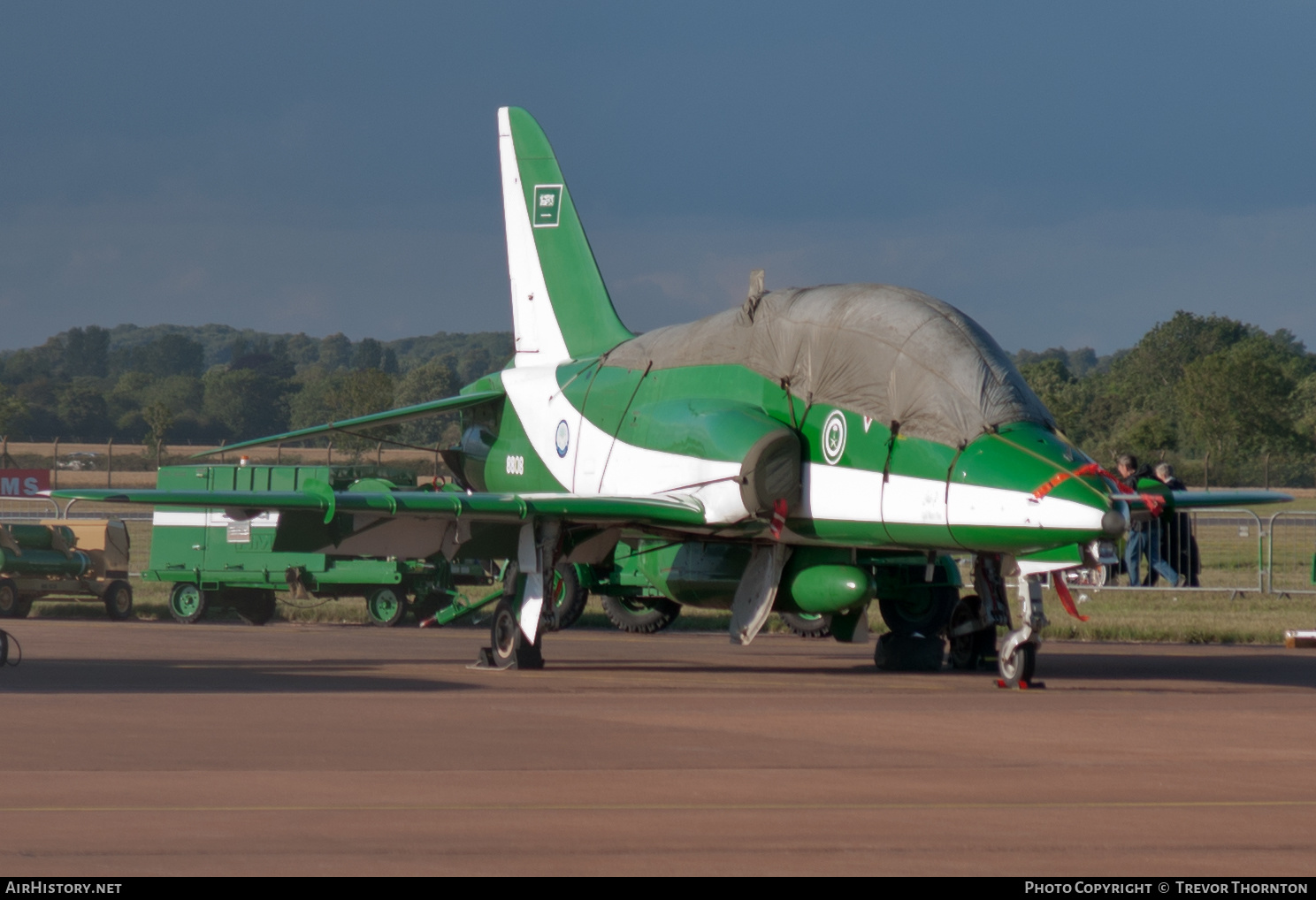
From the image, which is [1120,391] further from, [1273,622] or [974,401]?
[974,401]

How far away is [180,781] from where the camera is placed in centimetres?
781

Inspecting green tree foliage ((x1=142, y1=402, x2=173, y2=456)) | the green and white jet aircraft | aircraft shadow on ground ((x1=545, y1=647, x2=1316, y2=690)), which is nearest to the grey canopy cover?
the green and white jet aircraft

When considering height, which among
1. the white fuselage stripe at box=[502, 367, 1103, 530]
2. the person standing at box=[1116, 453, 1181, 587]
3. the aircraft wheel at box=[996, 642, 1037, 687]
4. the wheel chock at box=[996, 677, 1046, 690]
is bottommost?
the wheel chock at box=[996, 677, 1046, 690]

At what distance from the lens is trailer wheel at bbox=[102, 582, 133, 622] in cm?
2413

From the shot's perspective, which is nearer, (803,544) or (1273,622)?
(803,544)

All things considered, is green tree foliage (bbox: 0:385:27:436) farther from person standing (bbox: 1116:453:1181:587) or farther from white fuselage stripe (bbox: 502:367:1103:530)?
white fuselage stripe (bbox: 502:367:1103:530)

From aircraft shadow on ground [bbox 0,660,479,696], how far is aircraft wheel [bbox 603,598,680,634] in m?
4.08

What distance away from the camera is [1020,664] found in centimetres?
1352

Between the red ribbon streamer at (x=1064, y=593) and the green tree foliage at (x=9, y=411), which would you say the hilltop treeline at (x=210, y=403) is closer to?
the green tree foliage at (x=9, y=411)

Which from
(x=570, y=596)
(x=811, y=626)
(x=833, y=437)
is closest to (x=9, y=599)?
(x=570, y=596)

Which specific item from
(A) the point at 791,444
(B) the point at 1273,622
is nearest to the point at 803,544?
(A) the point at 791,444

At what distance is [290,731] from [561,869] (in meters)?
4.59

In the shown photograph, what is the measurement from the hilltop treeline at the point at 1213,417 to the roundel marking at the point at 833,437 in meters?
37.4

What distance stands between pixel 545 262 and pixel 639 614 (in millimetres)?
4595
